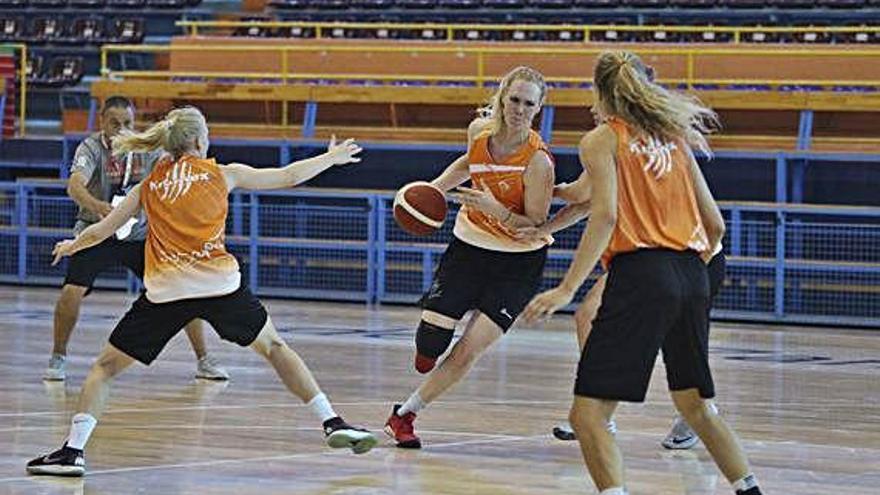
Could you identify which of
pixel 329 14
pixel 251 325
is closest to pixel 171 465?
pixel 251 325

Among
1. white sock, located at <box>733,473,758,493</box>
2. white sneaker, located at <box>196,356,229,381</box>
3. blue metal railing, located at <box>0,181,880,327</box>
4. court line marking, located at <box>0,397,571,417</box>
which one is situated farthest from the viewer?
blue metal railing, located at <box>0,181,880,327</box>

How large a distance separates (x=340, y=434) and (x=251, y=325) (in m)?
0.67

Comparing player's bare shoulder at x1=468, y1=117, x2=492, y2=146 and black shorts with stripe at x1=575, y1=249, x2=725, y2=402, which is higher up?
player's bare shoulder at x1=468, y1=117, x2=492, y2=146

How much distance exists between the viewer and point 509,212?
30.6ft

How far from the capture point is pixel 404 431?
9656 mm

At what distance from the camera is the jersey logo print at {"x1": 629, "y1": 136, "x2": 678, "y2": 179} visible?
22.9 ft

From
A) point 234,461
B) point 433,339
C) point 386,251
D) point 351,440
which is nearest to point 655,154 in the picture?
point 351,440

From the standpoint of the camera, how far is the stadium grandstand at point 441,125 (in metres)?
19.6

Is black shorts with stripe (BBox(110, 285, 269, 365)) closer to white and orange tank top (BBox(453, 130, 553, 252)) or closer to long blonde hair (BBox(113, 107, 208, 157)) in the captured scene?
long blonde hair (BBox(113, 107, 208, 157))

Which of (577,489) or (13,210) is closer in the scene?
(577,489)

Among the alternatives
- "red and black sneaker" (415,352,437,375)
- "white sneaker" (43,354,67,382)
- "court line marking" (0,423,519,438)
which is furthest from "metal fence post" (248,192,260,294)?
"red and black sneaker" (415,352,437,375)

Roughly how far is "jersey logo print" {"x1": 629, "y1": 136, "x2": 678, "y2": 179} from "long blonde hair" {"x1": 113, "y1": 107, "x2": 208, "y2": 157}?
2773mm

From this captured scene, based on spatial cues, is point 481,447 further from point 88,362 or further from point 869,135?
point 869,135

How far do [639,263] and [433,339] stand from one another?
113 inches
